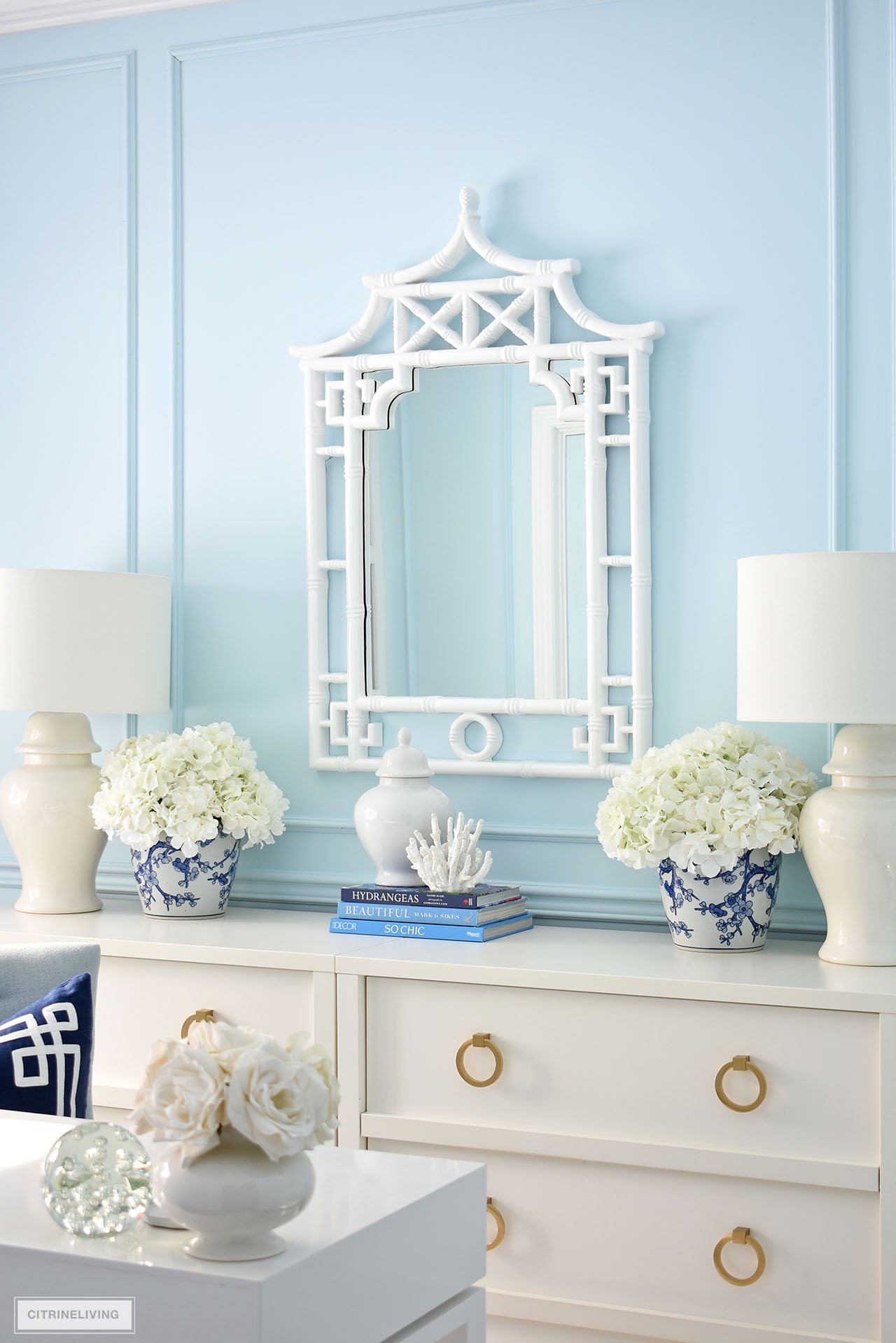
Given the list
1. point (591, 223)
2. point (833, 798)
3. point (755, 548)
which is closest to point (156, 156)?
point (591, 223)

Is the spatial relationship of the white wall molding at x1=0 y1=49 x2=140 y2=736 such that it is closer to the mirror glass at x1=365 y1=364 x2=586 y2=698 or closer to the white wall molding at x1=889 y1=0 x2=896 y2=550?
the mirror glass at x1=365 y1=364 x2=586 y2=698

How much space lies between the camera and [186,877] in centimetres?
253

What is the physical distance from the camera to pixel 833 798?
2.10m

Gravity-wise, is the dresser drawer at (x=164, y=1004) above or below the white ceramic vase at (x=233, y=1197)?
below

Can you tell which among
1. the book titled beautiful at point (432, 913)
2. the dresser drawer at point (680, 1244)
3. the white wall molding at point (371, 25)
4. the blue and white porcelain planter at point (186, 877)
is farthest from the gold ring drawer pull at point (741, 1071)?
the white wall molding at point (371, 25)

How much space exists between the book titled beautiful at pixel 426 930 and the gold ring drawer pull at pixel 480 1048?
0.21 m

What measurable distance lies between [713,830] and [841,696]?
0.31 meters

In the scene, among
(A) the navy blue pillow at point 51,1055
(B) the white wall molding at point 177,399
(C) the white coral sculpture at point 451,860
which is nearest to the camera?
(A) the navy blue pillow at point 51,1055

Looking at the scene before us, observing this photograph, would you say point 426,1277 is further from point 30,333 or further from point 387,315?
point 30,333

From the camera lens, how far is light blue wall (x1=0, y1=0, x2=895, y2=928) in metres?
2.39

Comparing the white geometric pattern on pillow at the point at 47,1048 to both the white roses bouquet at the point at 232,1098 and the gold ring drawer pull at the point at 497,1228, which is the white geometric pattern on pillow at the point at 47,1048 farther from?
the gold ring drawer pull at the point at 497,1228

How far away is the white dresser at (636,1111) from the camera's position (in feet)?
6.30

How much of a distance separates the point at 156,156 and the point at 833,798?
1906 millimetres

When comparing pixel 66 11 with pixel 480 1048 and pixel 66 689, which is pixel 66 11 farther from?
pixel 480 1048
